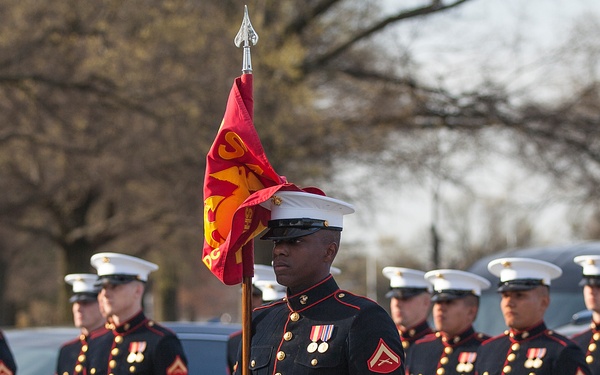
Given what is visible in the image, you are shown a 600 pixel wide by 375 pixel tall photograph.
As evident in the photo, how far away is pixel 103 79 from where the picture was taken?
53.6ft

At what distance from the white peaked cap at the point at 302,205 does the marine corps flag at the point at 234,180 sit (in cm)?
27

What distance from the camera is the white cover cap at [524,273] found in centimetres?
733

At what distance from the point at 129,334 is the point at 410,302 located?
2.34 meters

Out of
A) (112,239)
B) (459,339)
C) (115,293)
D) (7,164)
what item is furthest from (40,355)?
(112,239)

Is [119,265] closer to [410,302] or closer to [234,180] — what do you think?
[410,302]

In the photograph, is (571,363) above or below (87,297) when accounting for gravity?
below

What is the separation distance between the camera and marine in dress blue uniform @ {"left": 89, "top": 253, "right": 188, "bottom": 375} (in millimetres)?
7211

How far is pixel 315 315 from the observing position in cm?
470

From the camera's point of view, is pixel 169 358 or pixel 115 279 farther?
pixel 115 279

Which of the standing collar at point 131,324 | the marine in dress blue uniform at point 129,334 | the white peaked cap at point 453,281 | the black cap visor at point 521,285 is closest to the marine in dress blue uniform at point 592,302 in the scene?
the black cap visor at point 521,285

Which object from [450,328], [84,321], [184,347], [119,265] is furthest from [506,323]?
[84,321]

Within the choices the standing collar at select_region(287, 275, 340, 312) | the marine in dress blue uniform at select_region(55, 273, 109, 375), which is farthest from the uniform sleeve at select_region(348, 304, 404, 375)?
the marine in dress blue uniform at select_region(55, 273, 109, 375)

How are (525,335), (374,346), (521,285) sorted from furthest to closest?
(521,285) < (525,335) < (374,346)

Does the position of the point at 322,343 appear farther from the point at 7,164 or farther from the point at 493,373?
the point at 7,164
